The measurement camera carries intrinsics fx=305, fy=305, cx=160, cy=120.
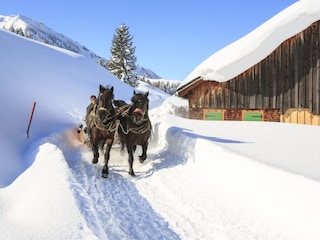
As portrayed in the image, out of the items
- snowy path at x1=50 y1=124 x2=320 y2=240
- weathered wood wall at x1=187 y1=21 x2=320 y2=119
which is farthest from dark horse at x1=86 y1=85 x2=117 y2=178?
weathered wood wall at x1=187 y1=21 x2=320 y2=119

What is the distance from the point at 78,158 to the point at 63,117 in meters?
7.84

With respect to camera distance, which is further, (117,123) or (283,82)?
(283,82)

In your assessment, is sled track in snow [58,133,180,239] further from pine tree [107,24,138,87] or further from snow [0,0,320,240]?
pine tree [107,24,138,87]

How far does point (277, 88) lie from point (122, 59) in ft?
127

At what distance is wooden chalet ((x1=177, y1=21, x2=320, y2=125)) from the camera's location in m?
14.6

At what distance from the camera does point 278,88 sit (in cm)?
1565

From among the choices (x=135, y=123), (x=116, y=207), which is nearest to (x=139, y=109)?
(x=135, y=123)

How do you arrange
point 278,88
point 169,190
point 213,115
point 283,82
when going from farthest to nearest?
1. point 213,115
2. point 278,88
3. point 283,82
4. point 169,190

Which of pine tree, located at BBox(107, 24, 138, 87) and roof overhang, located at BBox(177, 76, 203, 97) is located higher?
pine tree, located at BBox(107, 24, 138, 87)

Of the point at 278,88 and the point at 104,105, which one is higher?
the point at 278,88

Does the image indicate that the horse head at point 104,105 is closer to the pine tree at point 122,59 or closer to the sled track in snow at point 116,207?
the sled track in snow at point 116,207

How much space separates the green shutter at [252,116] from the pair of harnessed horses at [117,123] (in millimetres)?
9192

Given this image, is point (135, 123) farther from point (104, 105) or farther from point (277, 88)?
point (277, 88)

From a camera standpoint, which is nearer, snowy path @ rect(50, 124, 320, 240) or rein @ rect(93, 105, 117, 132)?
snowy path @ rect(50, 124, 320, 240)
